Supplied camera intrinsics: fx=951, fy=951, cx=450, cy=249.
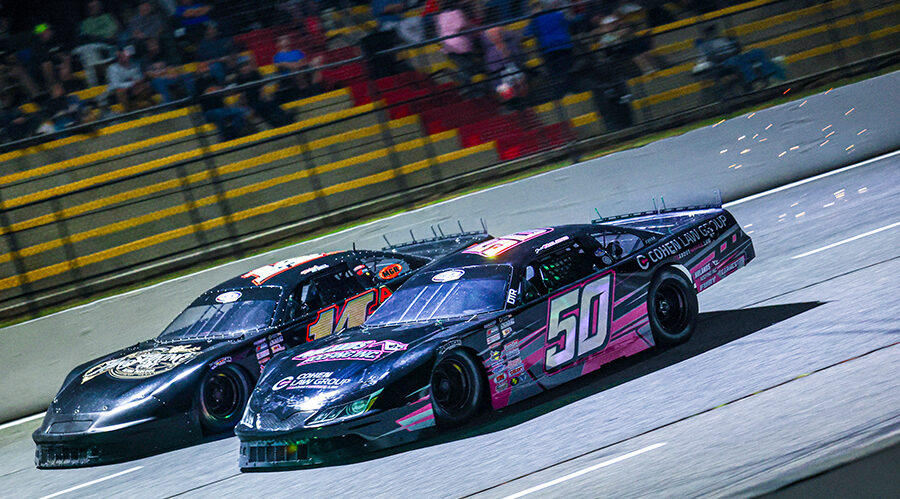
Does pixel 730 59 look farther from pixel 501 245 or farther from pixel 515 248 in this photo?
pixel 515 248

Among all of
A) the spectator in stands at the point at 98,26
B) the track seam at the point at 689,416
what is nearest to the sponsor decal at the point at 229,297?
the track seam at the point at 689,416

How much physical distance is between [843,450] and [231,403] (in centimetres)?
486

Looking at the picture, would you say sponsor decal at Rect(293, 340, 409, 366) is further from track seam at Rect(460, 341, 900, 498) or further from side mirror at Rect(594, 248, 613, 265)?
side mirror at Rect(594, 248, 613, 265)

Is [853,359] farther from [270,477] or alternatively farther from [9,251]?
[9,251]

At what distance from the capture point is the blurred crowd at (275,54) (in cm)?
1300

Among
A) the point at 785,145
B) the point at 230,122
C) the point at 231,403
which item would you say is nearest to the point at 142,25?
the point at 230,122

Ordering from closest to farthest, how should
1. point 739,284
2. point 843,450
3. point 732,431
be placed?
point 843,450 < point 732,431 < point 739,284

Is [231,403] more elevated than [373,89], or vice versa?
[373,89]

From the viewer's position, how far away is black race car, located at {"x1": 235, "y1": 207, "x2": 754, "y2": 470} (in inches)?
230

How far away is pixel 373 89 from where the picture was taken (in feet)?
42.0

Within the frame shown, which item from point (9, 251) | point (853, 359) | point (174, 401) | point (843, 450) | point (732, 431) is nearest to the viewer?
point (843, 450)

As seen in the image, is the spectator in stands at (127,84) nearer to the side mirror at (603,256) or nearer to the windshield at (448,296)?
the windshield at (448,296)

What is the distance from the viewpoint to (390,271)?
9.21m

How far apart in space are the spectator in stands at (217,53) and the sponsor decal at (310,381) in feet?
27.0
